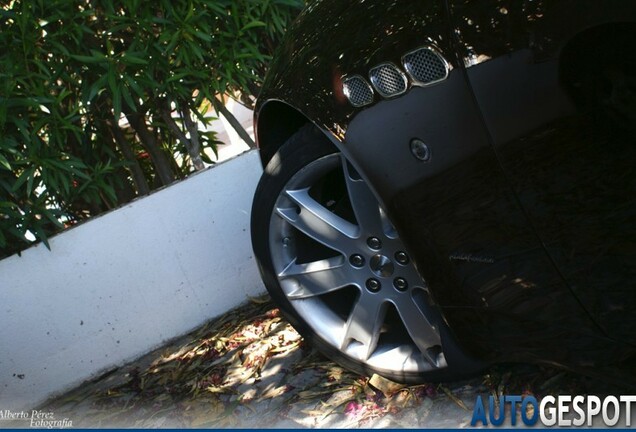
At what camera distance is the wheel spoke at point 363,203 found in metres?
3.01

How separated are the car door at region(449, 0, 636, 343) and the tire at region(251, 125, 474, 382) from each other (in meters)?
0.72

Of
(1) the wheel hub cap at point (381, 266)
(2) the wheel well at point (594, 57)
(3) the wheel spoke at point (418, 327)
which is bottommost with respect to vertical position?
(3) the wheel spoke at point (418, 327)

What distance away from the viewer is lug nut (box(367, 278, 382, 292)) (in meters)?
3.09

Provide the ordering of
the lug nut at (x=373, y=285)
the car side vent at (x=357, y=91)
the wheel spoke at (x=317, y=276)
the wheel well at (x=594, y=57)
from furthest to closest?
1. the wheel spoke at (x=317, y=276)
2. the lug nut at (x=373, y=285)
3. the car side vent at (x=357, y=91)
4. the wheel well at (x=594, y=57)

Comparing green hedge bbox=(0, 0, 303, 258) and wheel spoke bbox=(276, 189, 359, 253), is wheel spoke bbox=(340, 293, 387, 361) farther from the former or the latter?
green hedge bbox=(0, 0, 303, 258)

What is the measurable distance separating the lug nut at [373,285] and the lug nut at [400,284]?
0.07 metres

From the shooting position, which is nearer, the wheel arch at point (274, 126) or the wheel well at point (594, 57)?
the wheel well at point (594, 57)

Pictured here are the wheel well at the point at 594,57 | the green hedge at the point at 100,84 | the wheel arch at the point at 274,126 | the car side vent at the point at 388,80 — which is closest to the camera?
the wheel well at the point at 594,57

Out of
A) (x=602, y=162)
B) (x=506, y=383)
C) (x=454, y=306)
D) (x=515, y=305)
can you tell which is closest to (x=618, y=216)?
(x=602, y=162)

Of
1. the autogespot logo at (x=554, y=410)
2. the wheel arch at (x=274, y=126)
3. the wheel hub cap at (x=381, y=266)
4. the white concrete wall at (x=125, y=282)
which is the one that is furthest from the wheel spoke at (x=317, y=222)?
the white concrete wall at (x=125, y=282)

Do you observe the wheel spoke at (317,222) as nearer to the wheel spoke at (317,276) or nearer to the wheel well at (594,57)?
the wheel spoke at (317,276)

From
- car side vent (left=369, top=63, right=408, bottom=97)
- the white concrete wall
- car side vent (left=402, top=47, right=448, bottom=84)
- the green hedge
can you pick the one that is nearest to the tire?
car side vent (left=369, top=63, right=408, bottom=97)

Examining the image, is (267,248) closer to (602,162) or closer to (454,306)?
(454,306)

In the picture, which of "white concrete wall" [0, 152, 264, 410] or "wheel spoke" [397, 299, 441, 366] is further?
"white concrete wall" [0, 152, 264, 410]
